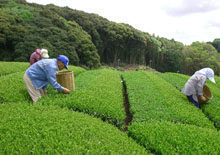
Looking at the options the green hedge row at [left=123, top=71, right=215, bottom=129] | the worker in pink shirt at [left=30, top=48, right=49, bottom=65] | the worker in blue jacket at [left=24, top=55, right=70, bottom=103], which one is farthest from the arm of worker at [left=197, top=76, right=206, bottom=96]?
the worker in pink shirt at [left=30, top=48, right=49, bottom=65]

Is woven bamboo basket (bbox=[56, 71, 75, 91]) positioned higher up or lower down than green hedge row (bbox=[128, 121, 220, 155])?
higher up

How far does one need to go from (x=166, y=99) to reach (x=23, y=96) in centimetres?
557

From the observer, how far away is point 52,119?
11.8 ft

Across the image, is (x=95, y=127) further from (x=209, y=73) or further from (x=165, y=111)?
(x=209, y=73)

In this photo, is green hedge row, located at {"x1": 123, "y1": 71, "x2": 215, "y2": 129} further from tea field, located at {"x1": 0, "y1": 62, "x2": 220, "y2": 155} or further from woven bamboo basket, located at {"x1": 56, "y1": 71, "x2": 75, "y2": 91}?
woven bamboo basket, located at {"x1": 56, "y1": 71, "x2": 75, "y2": 91}

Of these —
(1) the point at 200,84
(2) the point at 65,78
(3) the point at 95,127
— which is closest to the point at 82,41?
(2) the point at 65,78

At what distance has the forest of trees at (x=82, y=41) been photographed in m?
18.5

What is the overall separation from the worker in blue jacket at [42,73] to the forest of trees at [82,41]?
1467cm

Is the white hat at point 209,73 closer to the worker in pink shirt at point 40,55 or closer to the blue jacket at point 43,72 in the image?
the blue jacket at point 43,72

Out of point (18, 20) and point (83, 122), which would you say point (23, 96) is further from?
point (18, 20)

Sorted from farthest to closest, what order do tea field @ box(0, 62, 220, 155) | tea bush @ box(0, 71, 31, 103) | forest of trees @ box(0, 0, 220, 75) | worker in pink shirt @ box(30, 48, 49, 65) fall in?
forest of trees @ box(0, 0, 220, 75), worker in pink shirt @ box(30, 48, 49, 65), tea bush @ box(0, 71, 31, 103), tea field @ box(0, 62, 220, 155)

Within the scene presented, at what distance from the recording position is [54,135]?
9.74 feet

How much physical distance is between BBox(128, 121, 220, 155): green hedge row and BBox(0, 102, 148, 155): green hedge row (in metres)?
0.39

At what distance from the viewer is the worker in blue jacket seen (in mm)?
4695
